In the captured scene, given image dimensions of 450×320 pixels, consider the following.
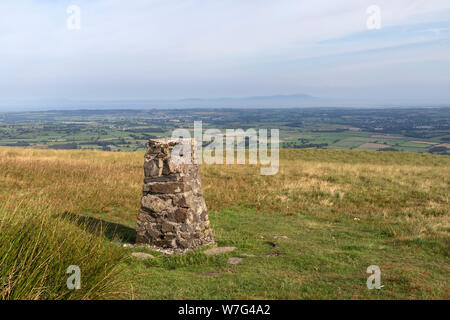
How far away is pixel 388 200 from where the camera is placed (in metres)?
15.8

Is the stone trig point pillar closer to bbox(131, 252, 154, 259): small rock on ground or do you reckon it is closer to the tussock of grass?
bbox(131, 252, 154, 259): small rock on ground

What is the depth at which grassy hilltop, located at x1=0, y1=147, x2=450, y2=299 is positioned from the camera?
5223 millimetres

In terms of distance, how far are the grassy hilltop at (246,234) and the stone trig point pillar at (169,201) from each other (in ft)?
2.48

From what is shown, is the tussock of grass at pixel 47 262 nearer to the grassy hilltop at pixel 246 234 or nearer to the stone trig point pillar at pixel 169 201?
the grassy hilltop at pixel 246 234

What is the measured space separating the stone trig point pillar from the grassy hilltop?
756 millimetres

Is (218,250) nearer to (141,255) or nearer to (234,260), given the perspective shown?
(234,260)

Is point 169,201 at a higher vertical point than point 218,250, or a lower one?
higher

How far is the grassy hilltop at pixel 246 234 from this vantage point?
5.22m

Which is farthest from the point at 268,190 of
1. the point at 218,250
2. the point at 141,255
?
the point at 141,255

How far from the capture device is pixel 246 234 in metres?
11.1

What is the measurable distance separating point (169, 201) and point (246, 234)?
313cm

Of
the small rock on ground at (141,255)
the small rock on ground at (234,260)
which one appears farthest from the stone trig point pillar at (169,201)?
the small rock on ground at (234,260)
